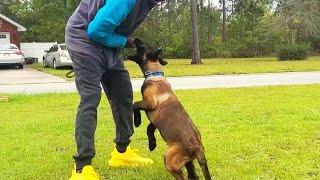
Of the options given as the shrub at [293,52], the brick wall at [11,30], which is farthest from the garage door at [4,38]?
the shrub at [293,52]

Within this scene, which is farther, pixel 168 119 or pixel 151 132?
pixel 151 132

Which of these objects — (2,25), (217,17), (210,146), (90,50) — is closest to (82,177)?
(90,50)

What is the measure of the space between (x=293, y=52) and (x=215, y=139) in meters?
29.2

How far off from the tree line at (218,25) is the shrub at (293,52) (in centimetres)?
353

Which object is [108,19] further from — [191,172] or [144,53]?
[191,172]

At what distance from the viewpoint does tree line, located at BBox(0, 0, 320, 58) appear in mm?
37938

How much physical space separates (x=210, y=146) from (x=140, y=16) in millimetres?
1912

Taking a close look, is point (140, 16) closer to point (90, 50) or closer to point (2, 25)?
point (90, 50)

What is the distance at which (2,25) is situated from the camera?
36.8m

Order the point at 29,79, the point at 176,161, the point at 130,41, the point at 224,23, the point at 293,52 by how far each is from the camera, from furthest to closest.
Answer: the point at 224,23, the point at 293,52, the point at 29,79, the point at 130,41, the point at 176,161

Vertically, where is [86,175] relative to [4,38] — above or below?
below

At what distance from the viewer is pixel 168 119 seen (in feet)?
13.8

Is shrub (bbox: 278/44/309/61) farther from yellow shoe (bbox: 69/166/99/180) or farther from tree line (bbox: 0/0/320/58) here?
yellow shoe (bbox: 69/166/99/180)

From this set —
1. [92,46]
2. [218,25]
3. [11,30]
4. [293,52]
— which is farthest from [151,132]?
[218,25]
